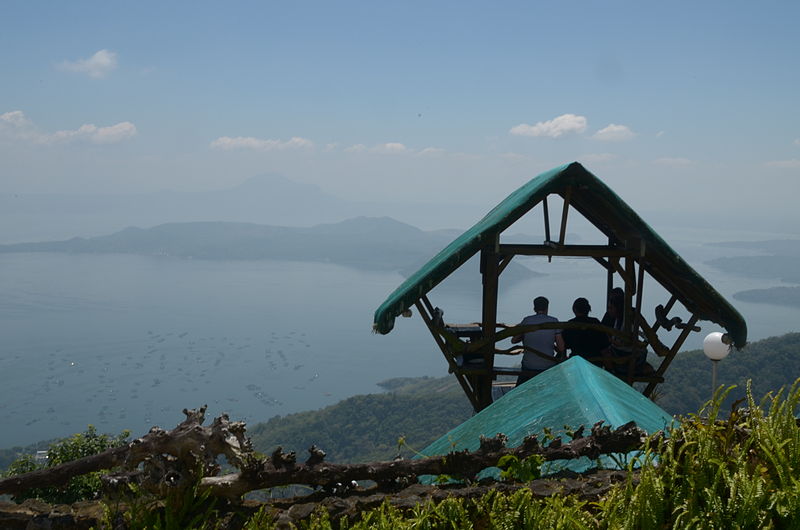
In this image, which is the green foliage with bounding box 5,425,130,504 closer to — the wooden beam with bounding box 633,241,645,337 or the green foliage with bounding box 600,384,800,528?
the wooden beam with bounding box 633,241,645,337

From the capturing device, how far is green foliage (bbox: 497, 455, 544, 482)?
387cm

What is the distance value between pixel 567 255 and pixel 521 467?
22.3 feet

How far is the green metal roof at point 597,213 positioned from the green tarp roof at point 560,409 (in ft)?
10.6

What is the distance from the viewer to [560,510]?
10.7 feet

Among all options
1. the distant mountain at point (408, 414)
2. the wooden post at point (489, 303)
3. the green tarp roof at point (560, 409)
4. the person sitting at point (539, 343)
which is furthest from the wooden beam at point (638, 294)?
the distant mountain at point (408, 414)

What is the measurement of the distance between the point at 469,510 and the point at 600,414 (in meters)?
1.93

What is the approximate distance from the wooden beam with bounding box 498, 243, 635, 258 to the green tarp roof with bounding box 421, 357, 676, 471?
13.7 ft

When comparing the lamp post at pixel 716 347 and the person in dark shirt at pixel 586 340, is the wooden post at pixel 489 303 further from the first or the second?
the lamp post at pixel 716 347

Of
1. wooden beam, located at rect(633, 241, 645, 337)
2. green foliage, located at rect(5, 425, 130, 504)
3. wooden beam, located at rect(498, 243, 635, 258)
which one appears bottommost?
green foliage, located at rect(5, 425, 130, 504)

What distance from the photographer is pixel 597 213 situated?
10.7m

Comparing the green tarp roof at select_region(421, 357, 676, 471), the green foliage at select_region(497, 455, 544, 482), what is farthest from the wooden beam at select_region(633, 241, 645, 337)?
the green foliage at select_region(497, 455, 544, 482)

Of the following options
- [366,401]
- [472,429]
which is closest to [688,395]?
[366,401]

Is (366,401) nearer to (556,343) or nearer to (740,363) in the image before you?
(740,363)

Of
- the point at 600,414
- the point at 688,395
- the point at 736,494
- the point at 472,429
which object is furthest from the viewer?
the point at 688,395
